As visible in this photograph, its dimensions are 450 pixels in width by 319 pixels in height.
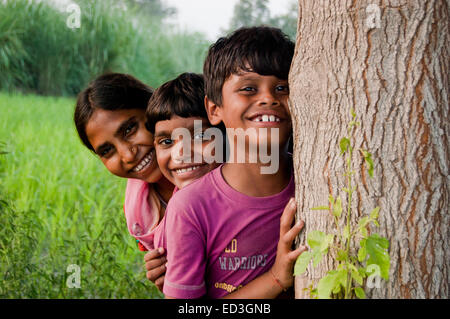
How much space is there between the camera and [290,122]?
2.26 m

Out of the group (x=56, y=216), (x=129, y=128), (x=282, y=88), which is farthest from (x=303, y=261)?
(x=56, y=216)

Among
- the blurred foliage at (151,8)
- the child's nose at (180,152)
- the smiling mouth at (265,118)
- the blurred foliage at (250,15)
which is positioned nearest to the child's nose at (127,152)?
the child's nose at (180,152)

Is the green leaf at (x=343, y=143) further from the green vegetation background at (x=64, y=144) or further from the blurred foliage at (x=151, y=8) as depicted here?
the blurred foliage at (x=151, y=8)

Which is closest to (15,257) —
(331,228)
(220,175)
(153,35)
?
(220,175)

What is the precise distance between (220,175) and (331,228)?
60 cm

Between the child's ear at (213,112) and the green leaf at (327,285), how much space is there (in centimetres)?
94

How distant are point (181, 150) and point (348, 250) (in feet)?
3.50

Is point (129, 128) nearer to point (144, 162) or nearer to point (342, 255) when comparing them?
point (144, 162)

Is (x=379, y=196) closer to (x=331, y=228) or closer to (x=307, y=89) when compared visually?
(x=331, y=228)

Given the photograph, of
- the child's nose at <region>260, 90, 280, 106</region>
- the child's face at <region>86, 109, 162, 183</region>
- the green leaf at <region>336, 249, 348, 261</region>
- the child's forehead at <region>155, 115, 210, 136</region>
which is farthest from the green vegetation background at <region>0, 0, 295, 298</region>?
the green leaf at <region>336, 249, 348, 261</region>

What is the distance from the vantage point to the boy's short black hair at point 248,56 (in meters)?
2.24

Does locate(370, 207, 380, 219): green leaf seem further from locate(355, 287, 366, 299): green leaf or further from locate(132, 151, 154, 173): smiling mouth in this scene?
locate(132, 151, 154, 173): smiling mouth

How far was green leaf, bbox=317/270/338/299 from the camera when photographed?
70.1 inches

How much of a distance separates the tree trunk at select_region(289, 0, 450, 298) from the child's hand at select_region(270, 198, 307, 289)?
0.24 m
